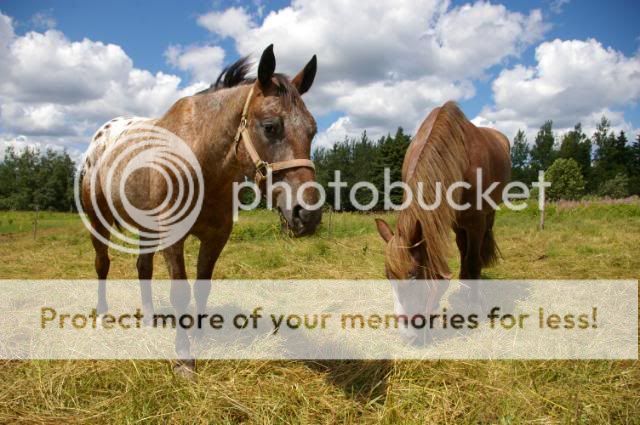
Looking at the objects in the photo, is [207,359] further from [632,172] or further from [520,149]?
[520,149]

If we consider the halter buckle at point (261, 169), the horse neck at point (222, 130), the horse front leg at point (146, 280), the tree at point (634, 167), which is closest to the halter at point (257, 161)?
the halter buckle at point (261, 169)

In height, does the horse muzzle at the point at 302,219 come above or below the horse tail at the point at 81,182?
below

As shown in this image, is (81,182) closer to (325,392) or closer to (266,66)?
(266,66)

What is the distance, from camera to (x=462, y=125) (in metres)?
4.14

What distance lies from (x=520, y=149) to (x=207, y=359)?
94.1 meters

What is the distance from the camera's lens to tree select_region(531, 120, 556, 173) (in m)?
72.3

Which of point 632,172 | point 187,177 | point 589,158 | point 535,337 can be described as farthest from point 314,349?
point 589,158

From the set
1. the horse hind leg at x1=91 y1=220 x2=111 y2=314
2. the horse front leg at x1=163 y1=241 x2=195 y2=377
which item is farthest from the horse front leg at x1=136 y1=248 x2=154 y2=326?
the horse hind leg at x1=91 y1=220 x2=111 y2=314

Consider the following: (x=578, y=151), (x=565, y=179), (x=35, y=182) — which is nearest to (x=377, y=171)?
(x=565, y=179)

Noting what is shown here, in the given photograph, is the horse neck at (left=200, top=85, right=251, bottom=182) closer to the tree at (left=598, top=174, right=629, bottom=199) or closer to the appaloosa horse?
the appaloosa horse

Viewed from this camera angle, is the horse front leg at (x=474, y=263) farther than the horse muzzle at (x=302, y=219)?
Yes

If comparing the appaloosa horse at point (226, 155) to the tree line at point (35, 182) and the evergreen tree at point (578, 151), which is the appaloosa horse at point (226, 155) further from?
the evergreen tree at point (578, 151)

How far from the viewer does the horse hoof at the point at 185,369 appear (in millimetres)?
2609

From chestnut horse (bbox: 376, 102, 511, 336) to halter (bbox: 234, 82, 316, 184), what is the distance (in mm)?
1142
